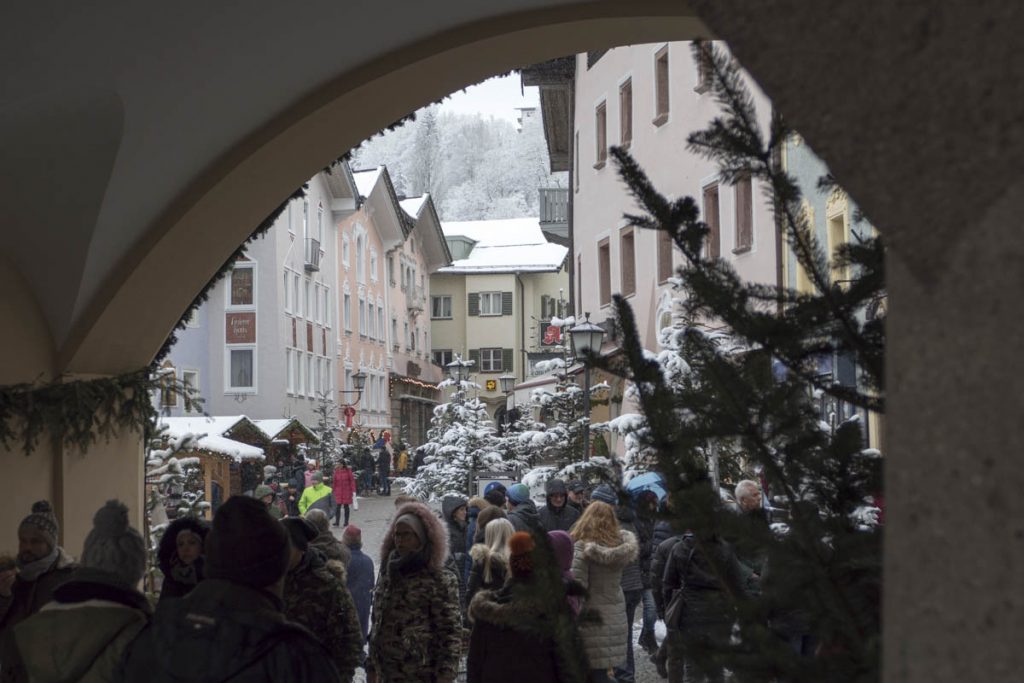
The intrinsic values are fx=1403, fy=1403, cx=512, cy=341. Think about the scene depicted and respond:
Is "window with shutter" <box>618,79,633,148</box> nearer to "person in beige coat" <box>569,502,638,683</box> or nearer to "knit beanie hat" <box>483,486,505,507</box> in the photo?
"knit beanie hat" <box>483,486,505,507</box>

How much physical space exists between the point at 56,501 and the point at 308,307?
1706 inches

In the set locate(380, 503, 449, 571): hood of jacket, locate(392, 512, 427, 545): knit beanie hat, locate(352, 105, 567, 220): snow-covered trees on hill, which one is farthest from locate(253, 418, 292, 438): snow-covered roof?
locate(352, 105, 567, 220): snow-covered trees on hill

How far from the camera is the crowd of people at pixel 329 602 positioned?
2650 millimetres

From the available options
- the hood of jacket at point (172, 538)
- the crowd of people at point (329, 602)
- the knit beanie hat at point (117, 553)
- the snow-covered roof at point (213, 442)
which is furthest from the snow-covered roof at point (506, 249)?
the knit beanie hat at point (117, 553)

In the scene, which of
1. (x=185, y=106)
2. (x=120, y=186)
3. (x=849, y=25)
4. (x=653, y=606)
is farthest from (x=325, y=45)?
(x=653, y=606)

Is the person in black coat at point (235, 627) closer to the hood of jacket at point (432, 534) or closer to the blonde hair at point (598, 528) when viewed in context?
the hood of jacket at point (432, 534)

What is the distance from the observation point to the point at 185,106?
24.5 feet

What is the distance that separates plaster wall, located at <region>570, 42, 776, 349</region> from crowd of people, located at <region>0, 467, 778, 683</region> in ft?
42.6

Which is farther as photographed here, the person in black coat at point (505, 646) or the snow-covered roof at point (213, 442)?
the snow-covered roof at point (213, 442)

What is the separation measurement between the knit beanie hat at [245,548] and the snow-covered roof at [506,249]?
73507 millimetres

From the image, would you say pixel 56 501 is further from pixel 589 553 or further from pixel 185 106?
pixel 589 553

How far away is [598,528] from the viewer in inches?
361

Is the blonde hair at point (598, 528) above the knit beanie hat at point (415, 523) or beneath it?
beneath

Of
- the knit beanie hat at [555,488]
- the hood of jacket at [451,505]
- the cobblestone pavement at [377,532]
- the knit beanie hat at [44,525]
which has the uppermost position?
the knit beanie hat at [44,525]
